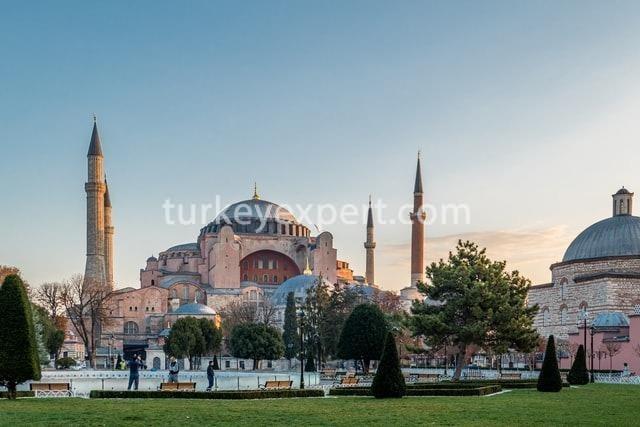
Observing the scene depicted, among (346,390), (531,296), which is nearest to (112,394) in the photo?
(346,390)

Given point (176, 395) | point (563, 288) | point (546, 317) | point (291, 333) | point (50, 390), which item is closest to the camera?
point (176, 395)

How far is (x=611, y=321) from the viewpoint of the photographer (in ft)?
116

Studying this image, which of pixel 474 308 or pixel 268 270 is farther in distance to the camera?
pixel 268 270

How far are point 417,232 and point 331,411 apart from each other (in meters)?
48.8

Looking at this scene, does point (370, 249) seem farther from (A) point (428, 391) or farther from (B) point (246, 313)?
(A) point (428, 391)

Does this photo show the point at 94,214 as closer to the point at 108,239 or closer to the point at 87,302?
the point at 108,239

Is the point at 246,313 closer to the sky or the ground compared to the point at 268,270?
closer to the ground

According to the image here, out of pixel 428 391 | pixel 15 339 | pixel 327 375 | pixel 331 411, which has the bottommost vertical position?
pixel 327 375

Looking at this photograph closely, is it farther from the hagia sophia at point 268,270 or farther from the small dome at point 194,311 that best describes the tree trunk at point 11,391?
the small dome at point 194,311

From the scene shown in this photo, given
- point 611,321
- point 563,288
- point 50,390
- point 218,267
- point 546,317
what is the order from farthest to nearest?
1. point 218,267
2. point 546,317
3. point 563,288
4. point 611,321
5. point 50,390

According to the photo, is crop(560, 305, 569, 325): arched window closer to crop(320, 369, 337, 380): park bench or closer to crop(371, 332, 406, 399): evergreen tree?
crop(320, 369, 337, 380): park bench

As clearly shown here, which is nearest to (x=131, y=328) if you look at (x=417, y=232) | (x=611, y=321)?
(x=417, y=232)

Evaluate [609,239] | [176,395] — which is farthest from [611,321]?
[176,395]

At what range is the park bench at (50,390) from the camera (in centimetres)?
1767
